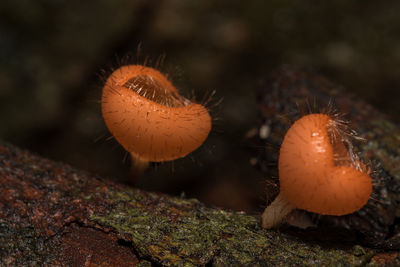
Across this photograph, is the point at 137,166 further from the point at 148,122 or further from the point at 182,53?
the point at 182,53

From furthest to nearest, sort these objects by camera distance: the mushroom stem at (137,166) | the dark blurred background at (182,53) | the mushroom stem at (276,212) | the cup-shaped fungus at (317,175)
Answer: the dark blurred background at (182,53), the mushroom stem at (137,166), the mushroom stem at (276,212), the cup-shaped fungus at (317,175)

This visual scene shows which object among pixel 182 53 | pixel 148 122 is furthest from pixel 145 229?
pixel 182 53

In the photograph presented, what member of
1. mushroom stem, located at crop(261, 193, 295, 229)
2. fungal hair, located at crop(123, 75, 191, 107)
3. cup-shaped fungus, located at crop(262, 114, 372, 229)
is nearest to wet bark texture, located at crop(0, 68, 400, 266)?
mushroom stem, located at crop(261, 193, 295, 229)

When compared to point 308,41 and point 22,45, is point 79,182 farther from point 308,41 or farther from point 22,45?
point 308,41

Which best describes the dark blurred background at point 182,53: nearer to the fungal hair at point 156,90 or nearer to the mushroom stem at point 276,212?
the fungal hair at point 156,90

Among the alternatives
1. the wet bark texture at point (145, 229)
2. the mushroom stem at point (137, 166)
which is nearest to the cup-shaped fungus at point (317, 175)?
the wet bark texture at point (145, 229)

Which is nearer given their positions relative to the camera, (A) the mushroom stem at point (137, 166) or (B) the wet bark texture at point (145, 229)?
(B) the wet bark texture at point (145, 229)

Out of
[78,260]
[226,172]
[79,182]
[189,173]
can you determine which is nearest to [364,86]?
[226,172]
